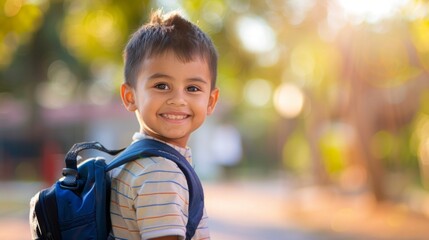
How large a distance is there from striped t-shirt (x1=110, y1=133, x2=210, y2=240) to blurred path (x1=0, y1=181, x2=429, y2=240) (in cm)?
829

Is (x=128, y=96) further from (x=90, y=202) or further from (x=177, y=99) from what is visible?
(x=90, y=202)

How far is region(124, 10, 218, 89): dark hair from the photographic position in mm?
2115

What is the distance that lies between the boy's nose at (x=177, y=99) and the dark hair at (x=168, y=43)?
10 cm

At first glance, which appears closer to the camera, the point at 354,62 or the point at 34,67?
the point at 354,62

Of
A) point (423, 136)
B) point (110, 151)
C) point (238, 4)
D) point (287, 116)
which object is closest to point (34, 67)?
point (287, 116)

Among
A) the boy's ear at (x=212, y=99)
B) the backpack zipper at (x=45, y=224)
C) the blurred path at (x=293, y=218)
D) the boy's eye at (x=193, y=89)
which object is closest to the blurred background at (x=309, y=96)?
the blurred path at (x=293, y=218)

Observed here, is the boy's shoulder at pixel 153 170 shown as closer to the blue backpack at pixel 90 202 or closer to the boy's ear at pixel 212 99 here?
the blue backpack at pixel 90 202

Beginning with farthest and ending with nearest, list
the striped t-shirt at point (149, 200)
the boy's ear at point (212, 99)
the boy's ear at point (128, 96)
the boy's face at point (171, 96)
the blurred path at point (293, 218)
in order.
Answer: the blurred path at point (293, 218)
the boy's ear at point (212, 99)
the boy's ear at point (128, 96)
the boy's face at point (171, 96)
the striped t-shirt at point (149, 200)

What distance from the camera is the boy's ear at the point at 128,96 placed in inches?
89.0

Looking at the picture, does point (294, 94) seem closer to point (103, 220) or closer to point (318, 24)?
point (318, 24)

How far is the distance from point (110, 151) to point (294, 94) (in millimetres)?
13965

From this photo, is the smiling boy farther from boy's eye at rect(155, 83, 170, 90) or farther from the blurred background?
the blurred background

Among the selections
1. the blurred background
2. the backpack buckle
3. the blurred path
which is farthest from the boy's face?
the blurred path

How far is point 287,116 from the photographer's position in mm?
16719
